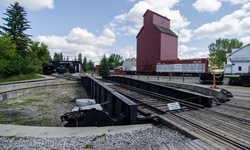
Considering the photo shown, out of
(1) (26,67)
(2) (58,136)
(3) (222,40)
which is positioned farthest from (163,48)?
(3) (222,40)

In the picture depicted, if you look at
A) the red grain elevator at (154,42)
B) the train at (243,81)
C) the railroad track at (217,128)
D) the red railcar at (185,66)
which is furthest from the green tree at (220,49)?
the railroad track at (217,128)

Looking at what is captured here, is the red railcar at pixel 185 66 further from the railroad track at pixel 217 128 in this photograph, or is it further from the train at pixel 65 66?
the railroad track at pixel 217 128

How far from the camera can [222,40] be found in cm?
7450

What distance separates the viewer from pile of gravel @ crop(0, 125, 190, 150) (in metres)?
2.97

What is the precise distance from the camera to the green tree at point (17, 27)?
38487mm

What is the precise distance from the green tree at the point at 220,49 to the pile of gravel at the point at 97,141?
80.2 meters

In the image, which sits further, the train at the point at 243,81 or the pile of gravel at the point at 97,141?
the train at the point at 243,81

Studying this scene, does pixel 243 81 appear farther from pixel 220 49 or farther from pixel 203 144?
pixel 220 49

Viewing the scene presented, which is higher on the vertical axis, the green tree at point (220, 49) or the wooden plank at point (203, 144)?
the green tree at point (220, 49)

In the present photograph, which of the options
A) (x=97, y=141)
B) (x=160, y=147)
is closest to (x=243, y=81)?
(x=160, y=147)

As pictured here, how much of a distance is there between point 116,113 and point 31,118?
3.51m

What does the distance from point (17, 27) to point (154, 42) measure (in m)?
32.6

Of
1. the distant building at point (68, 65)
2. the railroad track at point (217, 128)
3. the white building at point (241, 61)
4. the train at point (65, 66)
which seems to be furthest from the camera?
the distant building at point (68, 65)

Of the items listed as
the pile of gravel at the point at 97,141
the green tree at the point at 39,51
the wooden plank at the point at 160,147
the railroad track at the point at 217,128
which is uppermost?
the green tree at the point at 39,51
